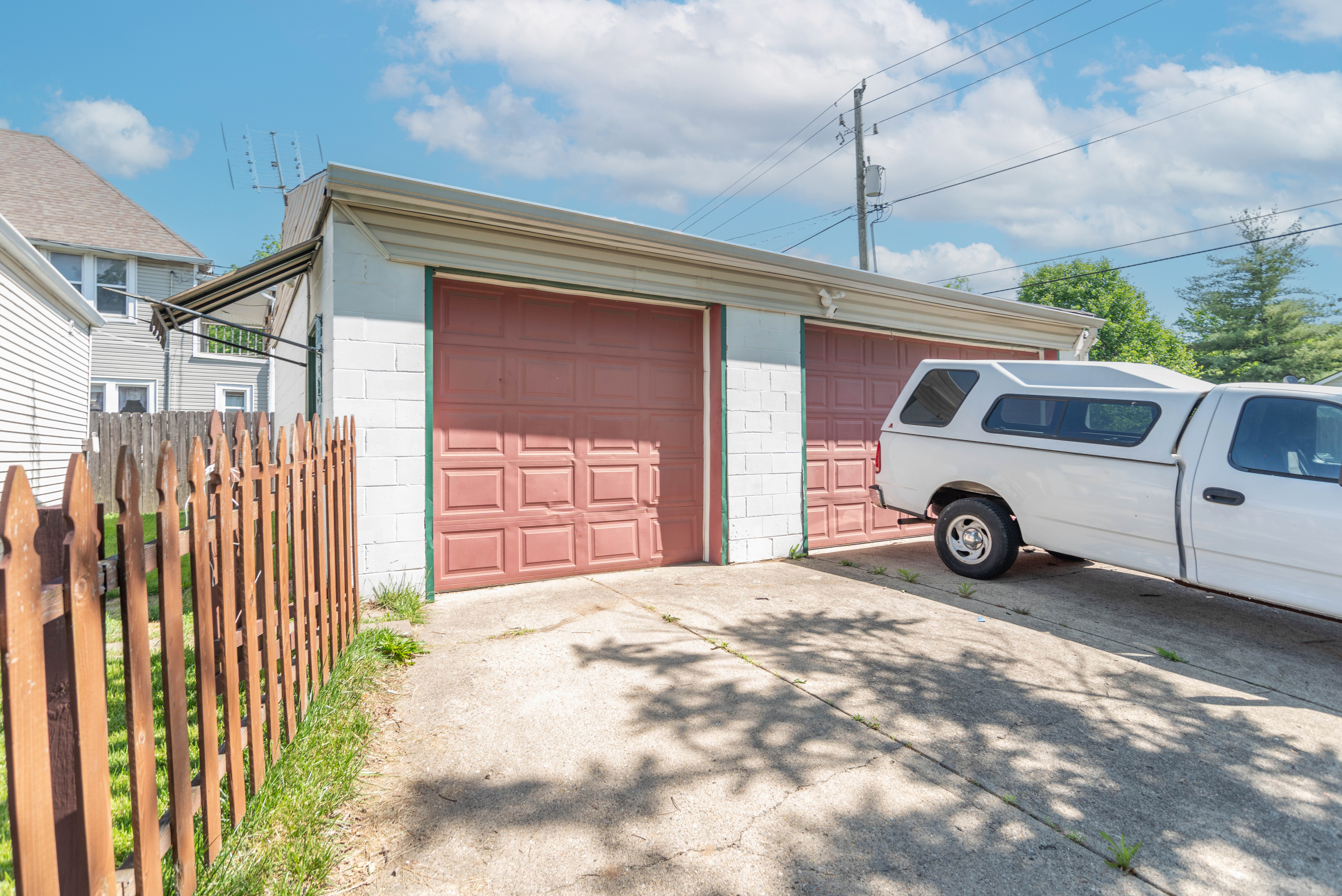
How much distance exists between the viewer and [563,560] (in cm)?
621

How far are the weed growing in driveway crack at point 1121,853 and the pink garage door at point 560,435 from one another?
4.59 metres

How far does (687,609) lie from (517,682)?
172 centimetres

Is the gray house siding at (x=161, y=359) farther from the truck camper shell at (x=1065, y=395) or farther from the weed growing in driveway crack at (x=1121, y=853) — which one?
the weed growing in driveway crack at (x=1121, y=853)

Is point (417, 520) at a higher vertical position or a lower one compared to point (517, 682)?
higher

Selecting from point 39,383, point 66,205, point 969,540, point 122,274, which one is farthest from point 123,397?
point 969,540

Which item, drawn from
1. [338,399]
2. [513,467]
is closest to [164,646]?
[338,399]

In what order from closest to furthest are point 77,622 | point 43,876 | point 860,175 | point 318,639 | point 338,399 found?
1. point 43,876
2. point 77,622
3. point 318,639
4. point 338,399
5. point 860,175

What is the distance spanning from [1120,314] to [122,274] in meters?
53.6

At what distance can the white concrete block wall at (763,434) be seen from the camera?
688 centimetres

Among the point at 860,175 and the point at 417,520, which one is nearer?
the point at 417,520

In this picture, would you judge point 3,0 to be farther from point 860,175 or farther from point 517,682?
point 517,682

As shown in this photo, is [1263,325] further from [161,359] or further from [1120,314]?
[161,359]

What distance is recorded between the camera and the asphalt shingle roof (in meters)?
15.7

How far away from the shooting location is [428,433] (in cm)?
535
